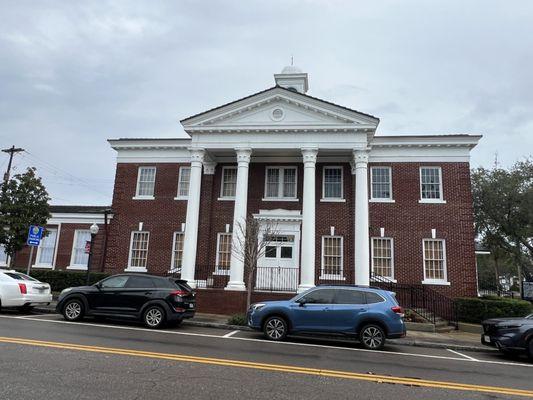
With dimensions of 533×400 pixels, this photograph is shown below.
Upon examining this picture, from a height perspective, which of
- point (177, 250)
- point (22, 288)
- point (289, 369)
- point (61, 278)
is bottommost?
point (289, 369)

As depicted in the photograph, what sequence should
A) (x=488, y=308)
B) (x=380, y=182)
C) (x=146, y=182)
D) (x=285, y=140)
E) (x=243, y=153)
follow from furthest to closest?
(x=146, y=182) < (x=380, y=182) < (x=243, y=153) < (x=285, y=140) < (x=488, y=308)

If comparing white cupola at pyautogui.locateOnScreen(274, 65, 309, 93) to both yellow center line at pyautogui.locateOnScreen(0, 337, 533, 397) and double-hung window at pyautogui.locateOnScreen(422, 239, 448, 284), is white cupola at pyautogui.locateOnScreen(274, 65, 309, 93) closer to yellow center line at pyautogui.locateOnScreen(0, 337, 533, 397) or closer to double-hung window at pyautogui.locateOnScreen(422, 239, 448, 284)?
double-hung window at pyautogui.locateOnScreen(422, 239, 448, 284)

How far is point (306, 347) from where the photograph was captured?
1053 cm

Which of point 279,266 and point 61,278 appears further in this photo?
point 61,278

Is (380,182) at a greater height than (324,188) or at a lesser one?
greater

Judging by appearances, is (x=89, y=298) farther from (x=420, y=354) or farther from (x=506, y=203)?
(x=506, y=203)

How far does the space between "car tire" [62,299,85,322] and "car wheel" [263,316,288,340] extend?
19.7 feet

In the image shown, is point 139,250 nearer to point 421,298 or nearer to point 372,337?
point 421,298

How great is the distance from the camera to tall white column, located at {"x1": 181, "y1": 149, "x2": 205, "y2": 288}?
18.5m

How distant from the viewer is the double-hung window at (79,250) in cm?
2392

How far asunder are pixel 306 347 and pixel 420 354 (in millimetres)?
3104

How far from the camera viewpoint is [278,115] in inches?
764

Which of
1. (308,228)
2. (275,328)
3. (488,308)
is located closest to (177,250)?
(308,228)

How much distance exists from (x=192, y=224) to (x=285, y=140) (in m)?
5.86
